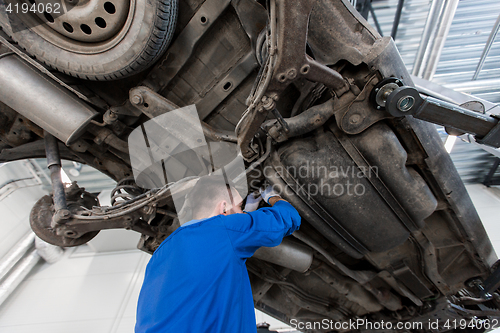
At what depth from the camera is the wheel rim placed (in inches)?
46.3

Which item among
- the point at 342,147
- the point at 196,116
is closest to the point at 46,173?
the point at 196,116

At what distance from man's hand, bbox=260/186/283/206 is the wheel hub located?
1119 mm

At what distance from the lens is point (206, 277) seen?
1049mm

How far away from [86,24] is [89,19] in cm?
4

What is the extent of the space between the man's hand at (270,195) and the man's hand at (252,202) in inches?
1.9

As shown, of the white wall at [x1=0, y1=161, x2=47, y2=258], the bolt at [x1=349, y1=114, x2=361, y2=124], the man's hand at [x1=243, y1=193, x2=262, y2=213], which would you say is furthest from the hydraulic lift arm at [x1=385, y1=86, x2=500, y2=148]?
the white wall at [x1=0, y1=161, x2=47, y2=258]

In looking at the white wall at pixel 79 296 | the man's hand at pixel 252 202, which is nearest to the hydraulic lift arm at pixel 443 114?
the man's hand at pixel 252 202

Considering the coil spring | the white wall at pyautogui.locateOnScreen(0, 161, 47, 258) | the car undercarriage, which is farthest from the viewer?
the white wall at pyautogui.locateOnScreen(0, 161, 47, 258)

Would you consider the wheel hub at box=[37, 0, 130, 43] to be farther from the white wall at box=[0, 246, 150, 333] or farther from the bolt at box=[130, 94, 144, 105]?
the white wall at box=[0, 246, 150, 333]

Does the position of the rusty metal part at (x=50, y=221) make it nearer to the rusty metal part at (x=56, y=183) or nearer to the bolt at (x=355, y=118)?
the rusty metal part at (x=56, y=183)

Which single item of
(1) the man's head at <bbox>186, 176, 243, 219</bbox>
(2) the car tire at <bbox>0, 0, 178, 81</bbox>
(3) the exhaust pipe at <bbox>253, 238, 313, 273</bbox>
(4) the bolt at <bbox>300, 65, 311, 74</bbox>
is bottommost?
(3) the exhaust pipe at <bbox>253, 238, 313, 273</bbox>

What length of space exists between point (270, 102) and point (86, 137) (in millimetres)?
1259

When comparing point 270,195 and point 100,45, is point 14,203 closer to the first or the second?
point 100,45

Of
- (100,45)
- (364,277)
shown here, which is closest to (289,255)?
(364,277)
